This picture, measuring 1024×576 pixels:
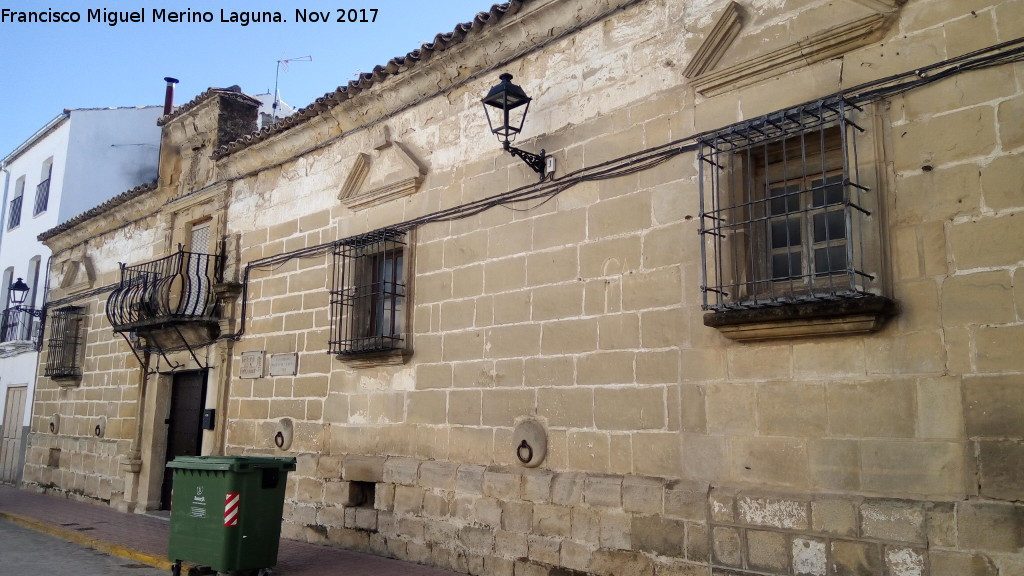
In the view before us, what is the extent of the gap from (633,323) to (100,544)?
6.17 metres

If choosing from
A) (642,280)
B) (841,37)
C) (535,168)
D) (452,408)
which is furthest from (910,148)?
(452,408)

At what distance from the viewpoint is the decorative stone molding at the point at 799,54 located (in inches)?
179

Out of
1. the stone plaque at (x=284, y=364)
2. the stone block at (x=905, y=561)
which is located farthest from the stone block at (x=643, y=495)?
the stone plaque at (x=284, y=364)

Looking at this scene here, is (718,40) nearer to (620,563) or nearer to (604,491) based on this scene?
(604,491)

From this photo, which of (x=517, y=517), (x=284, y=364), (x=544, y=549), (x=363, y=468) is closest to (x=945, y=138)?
(x=544, y=549)

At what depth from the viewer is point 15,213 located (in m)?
18.5

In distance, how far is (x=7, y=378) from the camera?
52.6 feet

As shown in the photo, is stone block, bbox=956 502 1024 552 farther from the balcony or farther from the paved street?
the balcony

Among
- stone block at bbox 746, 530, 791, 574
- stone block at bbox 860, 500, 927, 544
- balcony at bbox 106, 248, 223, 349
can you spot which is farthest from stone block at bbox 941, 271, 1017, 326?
balcony at bbox 106, 248, 223, 349

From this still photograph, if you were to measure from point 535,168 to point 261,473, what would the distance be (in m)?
3.17

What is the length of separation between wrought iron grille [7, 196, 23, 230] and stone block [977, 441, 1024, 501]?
63.1 feet

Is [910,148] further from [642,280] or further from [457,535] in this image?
[457,535]

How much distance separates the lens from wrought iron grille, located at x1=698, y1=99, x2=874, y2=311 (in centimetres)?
454

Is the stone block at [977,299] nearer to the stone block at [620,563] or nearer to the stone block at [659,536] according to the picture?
the stone block at [659,536]
